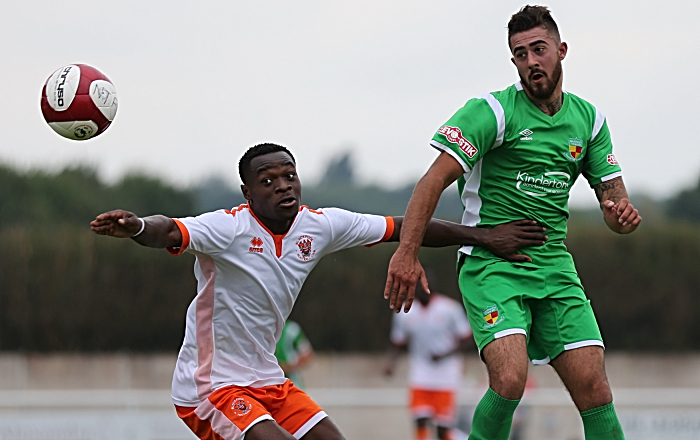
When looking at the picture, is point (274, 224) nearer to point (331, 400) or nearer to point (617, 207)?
point (617, 207)

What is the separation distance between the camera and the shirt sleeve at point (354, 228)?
5832 mm

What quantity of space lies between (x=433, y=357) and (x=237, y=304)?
7.55m

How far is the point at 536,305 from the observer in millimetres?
5285

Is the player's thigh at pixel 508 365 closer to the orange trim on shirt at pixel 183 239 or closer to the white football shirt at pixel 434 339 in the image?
the orange trim on shirt at pixel 183 239

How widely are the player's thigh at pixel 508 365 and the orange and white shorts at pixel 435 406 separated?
307 inches

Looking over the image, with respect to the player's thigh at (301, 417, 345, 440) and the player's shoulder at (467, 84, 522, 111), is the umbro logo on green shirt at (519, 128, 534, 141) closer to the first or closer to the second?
the player's shoulder at (467, 84, 522, 111)

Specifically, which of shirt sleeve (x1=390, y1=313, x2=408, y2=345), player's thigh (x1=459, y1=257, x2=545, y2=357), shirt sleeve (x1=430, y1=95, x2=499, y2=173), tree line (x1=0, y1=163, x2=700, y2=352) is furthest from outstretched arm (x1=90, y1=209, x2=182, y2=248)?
tree line (x1=0, y1=163, x2=700, y2=352)

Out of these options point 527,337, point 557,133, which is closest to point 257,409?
point 527,337

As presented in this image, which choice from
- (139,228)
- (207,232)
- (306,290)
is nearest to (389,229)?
(207,232)

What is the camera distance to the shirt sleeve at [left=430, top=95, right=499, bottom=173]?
16.7 feet

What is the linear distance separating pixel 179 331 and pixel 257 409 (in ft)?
50.8

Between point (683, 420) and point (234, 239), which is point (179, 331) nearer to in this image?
point (683, 420)

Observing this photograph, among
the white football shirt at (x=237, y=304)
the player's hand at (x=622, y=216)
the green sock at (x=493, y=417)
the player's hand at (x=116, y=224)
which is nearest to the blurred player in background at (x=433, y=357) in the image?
the white football shirt at (x=237, y=304)

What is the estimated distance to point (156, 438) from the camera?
1102cm
